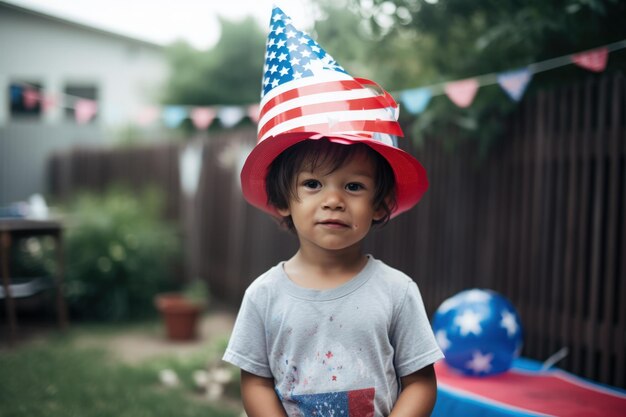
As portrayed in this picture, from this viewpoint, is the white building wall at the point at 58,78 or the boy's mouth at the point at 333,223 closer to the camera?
the boy's mouth at the point at 333,223

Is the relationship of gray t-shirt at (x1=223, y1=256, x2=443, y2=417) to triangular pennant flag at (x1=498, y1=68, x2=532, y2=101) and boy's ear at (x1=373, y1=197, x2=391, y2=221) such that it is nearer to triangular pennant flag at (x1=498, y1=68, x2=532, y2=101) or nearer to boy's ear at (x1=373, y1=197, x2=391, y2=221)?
boy's ear at (x1=373, y1=197, x2=391, y2=221)

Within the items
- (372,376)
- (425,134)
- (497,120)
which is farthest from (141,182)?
(372,376)

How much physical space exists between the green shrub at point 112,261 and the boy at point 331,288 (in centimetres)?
583

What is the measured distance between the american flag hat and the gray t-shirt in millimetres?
364

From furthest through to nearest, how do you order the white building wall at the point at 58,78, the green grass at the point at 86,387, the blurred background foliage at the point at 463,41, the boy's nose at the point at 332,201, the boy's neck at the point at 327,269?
the white building wall at the point at 58,78
the green grass at the point at 86,387
the blurred background foliage at the point at 463,41
the boy's neck at the point at 327,269
the boy's nose at the point at 332,201

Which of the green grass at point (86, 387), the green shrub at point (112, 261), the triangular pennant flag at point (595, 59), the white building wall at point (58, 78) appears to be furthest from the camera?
the white building wall at point (58, 78)

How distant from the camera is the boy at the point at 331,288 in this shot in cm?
160

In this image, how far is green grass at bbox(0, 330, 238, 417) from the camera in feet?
12.7

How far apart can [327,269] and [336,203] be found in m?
0.24

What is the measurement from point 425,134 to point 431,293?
1376 mm

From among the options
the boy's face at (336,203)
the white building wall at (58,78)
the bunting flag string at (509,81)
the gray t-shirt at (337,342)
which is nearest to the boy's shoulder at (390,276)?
the gray t-shirt at (337,342)

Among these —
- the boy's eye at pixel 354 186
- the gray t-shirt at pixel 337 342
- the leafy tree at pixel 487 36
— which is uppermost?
the leafy tree at pixel 487 36

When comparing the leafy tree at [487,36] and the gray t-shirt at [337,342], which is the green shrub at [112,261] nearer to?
the leafy tree at [487,36]

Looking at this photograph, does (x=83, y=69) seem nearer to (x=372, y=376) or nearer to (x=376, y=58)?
(x=376, y=58)
